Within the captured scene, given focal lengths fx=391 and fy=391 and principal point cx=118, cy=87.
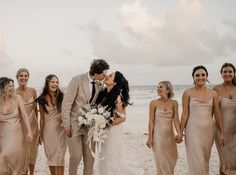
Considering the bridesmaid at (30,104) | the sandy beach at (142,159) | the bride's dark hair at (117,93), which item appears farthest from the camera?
the sandy beach at (142,159)

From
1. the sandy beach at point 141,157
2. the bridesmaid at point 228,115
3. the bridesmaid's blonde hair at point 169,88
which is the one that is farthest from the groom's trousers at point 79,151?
the bridesmaid at point 228,115

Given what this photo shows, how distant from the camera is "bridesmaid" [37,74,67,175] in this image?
6969 mm

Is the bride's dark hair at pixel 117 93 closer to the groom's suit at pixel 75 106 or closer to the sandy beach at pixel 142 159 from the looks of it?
the groom's suit at pixel 75 106

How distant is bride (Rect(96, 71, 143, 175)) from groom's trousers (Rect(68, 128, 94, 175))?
1.17ft

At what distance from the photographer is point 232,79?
7.10 m

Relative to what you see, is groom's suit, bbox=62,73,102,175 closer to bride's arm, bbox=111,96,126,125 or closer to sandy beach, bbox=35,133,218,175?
bride's arm, bbox=111,96,126,125

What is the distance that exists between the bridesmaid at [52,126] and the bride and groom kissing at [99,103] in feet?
2.13

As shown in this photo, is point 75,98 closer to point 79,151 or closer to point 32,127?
point 79,151

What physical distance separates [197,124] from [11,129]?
3.13 m

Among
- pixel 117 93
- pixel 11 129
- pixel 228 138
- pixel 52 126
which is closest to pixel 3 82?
pixel 11 129

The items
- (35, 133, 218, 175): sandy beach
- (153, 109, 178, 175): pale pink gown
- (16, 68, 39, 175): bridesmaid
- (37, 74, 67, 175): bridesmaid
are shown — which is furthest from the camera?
(35, 133, 218, 175): sandy beach

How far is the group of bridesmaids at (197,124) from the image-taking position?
661 centimetres

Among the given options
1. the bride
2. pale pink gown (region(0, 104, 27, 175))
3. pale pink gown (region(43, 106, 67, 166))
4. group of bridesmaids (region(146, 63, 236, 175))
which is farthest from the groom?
group of bridesmaids (region(146, 63, 236, 175))

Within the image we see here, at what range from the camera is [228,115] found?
708cm
